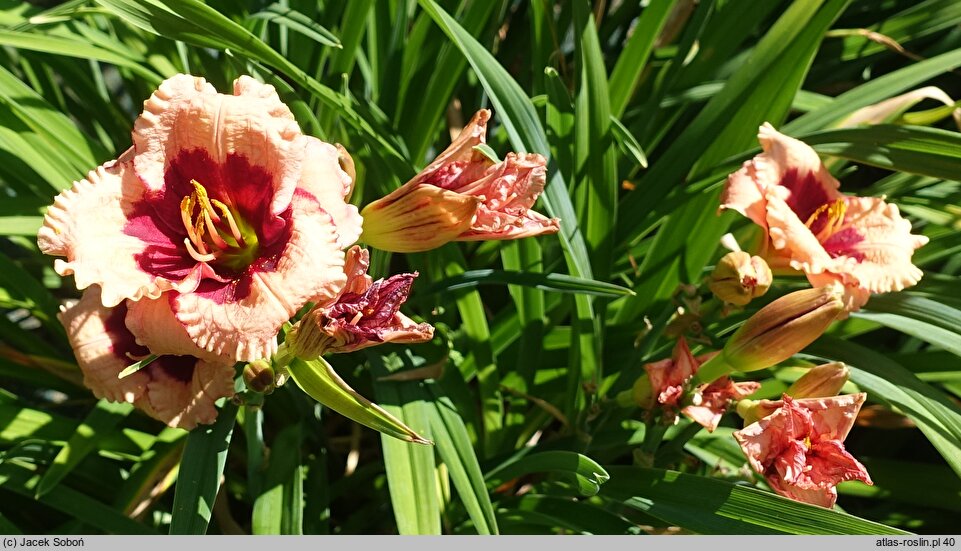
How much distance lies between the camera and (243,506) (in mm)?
1337

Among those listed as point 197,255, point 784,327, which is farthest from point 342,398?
point 784,327

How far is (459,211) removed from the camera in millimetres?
764

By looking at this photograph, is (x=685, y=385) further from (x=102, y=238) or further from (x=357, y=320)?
(x=102, y=238)

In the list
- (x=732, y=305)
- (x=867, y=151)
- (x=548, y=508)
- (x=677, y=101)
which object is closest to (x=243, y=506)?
(x=548, y=508)

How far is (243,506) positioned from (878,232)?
111 cm

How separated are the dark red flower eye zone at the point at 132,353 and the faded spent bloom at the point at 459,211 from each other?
0.25 m

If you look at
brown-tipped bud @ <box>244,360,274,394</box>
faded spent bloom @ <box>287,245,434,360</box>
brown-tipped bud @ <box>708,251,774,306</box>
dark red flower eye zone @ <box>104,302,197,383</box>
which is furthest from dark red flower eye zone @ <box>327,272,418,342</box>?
brown-tipped bud @ <box>708,251,774,306</box>

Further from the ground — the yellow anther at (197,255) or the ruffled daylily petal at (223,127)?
the ruffled daylily petal at (223,127)

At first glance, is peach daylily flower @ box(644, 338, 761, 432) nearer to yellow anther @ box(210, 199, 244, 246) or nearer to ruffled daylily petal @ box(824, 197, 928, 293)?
ruffled daylily petal @ box(824, 197, 928, 293)

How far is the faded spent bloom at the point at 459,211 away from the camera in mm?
776

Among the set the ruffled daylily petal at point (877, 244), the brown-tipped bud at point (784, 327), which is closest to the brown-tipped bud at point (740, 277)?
the brown-tipped bud at point (784, 327)

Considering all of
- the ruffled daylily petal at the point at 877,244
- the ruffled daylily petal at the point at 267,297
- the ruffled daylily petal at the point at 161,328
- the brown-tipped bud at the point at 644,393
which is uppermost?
the ruffled daylily petal at the point at 267,297

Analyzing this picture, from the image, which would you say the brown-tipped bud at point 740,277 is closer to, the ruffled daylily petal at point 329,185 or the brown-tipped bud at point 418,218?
the brown-tipped bud at point 418,218

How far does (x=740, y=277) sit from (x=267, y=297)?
509 millimetres
